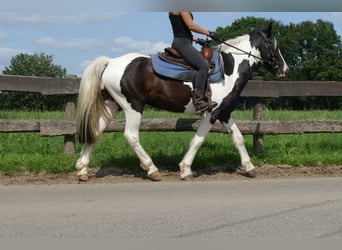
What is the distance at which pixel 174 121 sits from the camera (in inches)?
330

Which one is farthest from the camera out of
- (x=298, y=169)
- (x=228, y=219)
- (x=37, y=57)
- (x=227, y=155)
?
(x=37, y=57)

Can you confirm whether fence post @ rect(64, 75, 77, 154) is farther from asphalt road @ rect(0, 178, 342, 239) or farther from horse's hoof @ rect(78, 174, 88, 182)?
asphalt road @ rect(0, 178, 342, 239)

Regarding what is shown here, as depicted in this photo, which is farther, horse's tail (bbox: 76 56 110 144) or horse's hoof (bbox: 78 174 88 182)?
horse's tail (bbox: 76 56 110 144)

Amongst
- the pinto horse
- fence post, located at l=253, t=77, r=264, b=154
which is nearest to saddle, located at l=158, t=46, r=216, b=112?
the pinto horse

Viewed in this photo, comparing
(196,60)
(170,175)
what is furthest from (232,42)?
(170,175)

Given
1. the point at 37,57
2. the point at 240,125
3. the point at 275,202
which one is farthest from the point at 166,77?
the point at 37,57

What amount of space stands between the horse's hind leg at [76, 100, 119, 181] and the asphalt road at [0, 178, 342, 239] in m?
0.36

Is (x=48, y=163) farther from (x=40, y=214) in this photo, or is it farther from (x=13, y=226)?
(x=13, y=226)

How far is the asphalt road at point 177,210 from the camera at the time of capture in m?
4.40

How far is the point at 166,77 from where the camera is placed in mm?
7238

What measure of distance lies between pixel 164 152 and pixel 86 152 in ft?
6.47

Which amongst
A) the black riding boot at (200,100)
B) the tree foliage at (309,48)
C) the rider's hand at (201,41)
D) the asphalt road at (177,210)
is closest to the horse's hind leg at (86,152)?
the asphalt road at (177,210)

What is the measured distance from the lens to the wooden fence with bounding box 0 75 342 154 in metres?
8.07

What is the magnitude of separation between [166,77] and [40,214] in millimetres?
3042
